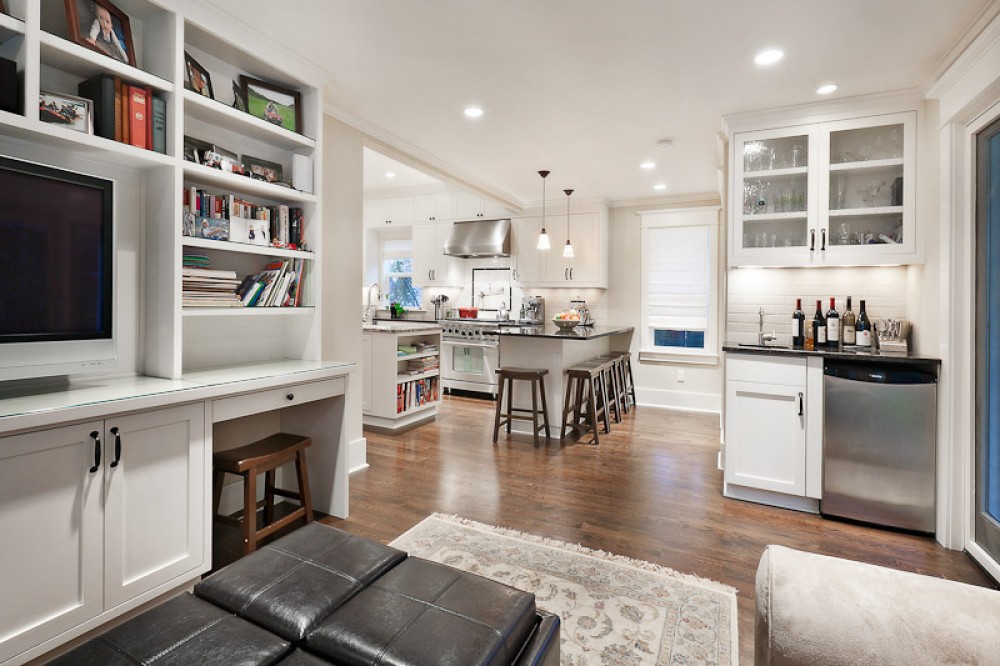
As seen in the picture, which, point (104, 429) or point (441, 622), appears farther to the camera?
point (104, 429)

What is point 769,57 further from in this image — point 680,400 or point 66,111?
point 680,400

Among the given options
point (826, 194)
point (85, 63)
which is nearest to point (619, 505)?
point (826, 194)

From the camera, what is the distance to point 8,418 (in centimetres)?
149

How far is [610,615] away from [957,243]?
2609mm

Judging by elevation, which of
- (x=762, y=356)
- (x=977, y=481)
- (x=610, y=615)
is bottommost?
(x=610, y=615)

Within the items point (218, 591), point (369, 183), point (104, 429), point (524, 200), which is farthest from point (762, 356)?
point (369, 183)

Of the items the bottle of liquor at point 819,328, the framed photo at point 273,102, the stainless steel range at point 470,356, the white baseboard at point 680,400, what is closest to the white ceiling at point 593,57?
the framed photo at point 273,102

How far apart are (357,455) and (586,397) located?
2278 mm

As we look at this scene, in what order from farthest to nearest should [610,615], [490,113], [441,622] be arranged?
[490,113] < [610,615] < [441,622]

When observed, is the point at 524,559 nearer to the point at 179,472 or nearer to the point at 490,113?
the point at 179,472

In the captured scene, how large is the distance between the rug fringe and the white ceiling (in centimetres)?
260

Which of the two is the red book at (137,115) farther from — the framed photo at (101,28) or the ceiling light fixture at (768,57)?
the ceiling light fixture at (768,57)

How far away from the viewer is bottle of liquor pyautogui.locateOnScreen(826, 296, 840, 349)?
3.33 meters

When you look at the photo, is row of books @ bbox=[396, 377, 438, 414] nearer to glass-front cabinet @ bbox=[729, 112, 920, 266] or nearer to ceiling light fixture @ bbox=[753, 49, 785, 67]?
glass-front cabinet @ bbox=[729, 112, 920, 266]
